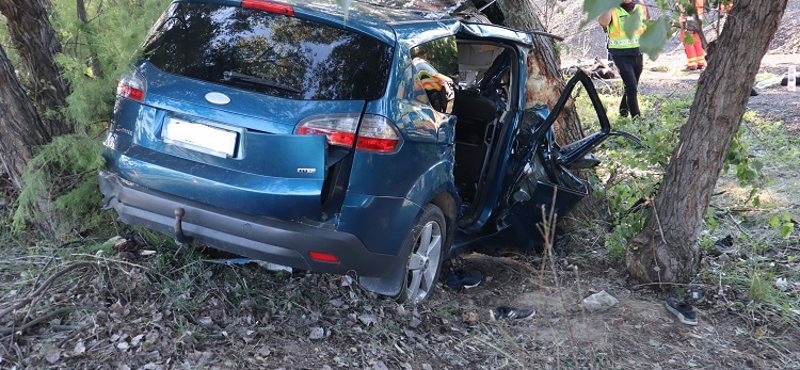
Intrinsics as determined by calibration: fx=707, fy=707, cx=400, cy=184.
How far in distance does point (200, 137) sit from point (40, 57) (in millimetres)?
1651

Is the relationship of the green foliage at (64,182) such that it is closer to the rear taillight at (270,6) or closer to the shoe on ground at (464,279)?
the rear taillight at (270,6)

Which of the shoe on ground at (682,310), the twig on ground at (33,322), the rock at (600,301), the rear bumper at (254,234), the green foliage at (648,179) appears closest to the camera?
the twig on ground at (33,322)

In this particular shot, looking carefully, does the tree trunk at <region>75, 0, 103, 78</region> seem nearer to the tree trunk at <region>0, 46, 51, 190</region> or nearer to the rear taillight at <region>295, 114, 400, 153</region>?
the tree trunk at <region>0, 46, 51, 190</region>

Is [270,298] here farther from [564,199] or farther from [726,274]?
[726,274]

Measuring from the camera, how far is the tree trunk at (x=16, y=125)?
4.21m

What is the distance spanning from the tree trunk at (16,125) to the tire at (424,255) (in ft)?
7.84

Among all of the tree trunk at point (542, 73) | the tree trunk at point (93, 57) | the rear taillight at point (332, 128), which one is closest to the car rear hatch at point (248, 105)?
the rear taillight at point (332, 128)

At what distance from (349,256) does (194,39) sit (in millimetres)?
1435

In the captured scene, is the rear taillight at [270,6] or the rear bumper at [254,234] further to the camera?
the rear taillight at [270,6]

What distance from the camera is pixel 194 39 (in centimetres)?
378

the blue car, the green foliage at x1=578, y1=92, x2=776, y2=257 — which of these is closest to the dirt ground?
the blue car

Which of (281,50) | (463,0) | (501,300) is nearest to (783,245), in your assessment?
(501,300)

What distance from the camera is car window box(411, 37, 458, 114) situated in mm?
3893

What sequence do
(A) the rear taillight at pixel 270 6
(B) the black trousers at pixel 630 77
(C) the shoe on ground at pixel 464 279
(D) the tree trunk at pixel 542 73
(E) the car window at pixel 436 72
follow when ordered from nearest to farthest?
(A) the rear taillight at pixel 270 6, (E) the car window at pixel 436 72, (C) the shoe on ground at pixel 464 279, (D) the tree trunk at pixel 542 73, (B) the black trousers at pixel 630 77
